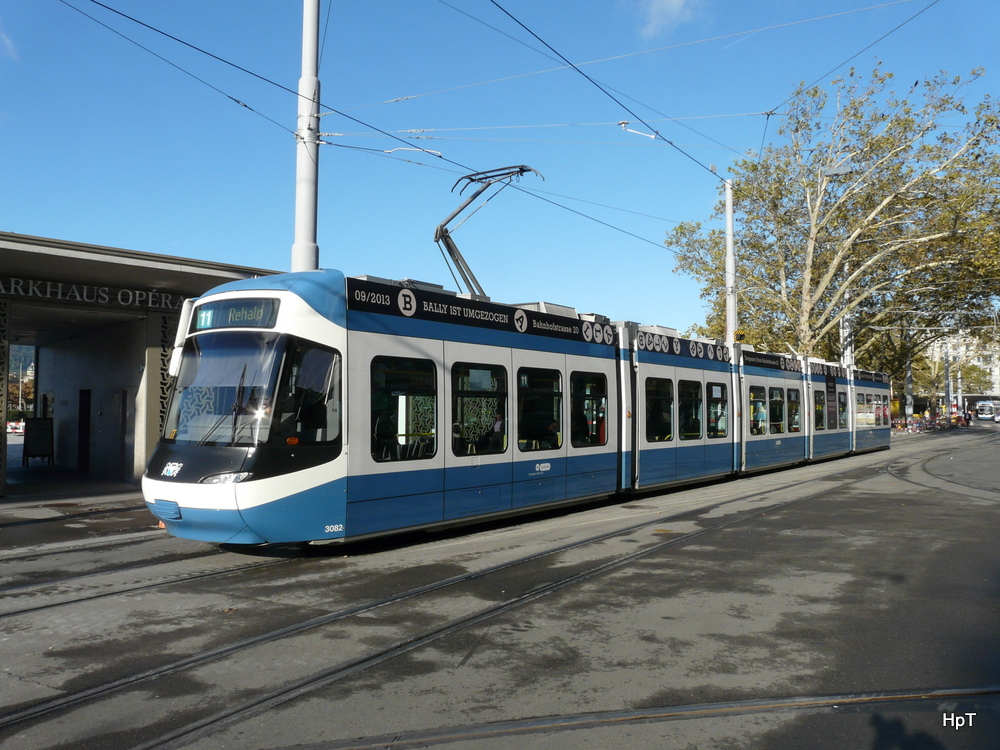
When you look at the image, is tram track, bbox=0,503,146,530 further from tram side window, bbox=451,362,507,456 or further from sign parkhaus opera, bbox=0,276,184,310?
tram side window, bbox=451,362,507,456

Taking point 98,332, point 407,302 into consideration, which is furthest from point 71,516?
point 98,332

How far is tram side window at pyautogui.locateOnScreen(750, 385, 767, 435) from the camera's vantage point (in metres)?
18.7

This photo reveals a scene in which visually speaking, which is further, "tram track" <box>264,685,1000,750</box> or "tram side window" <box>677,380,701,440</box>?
"tram side window" <box>677,380,701,440</box>

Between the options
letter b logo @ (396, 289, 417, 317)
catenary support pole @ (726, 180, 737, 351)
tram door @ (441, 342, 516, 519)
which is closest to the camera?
letter b logo @ (396, 289, 417, 317)

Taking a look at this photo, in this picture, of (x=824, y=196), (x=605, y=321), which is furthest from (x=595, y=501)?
(x=824, y=196)

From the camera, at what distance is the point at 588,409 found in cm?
1255

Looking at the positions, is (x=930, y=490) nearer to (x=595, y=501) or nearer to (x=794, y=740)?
(x=595, y=501)

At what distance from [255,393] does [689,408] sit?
33.0 feet

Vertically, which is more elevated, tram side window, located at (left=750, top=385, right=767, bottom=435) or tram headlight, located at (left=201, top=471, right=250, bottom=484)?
tram side window, located at (left=750, top=385, right=767, bottom=435)

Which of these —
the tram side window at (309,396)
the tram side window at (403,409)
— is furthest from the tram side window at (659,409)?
the tram side window at (309,396)

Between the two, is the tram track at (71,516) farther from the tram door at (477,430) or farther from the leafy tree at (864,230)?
the leafy tree at (864,230)

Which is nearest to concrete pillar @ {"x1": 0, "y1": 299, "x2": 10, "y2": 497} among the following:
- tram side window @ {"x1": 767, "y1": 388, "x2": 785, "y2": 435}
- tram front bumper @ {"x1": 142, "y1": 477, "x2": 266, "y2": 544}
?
tram front bumper @ {"x1": 142, "y1": 477, "x2": 266, "y2": 544}

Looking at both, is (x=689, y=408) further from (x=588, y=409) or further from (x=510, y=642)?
(x=510, y=642)

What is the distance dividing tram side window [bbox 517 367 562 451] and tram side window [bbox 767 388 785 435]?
9823 mm
